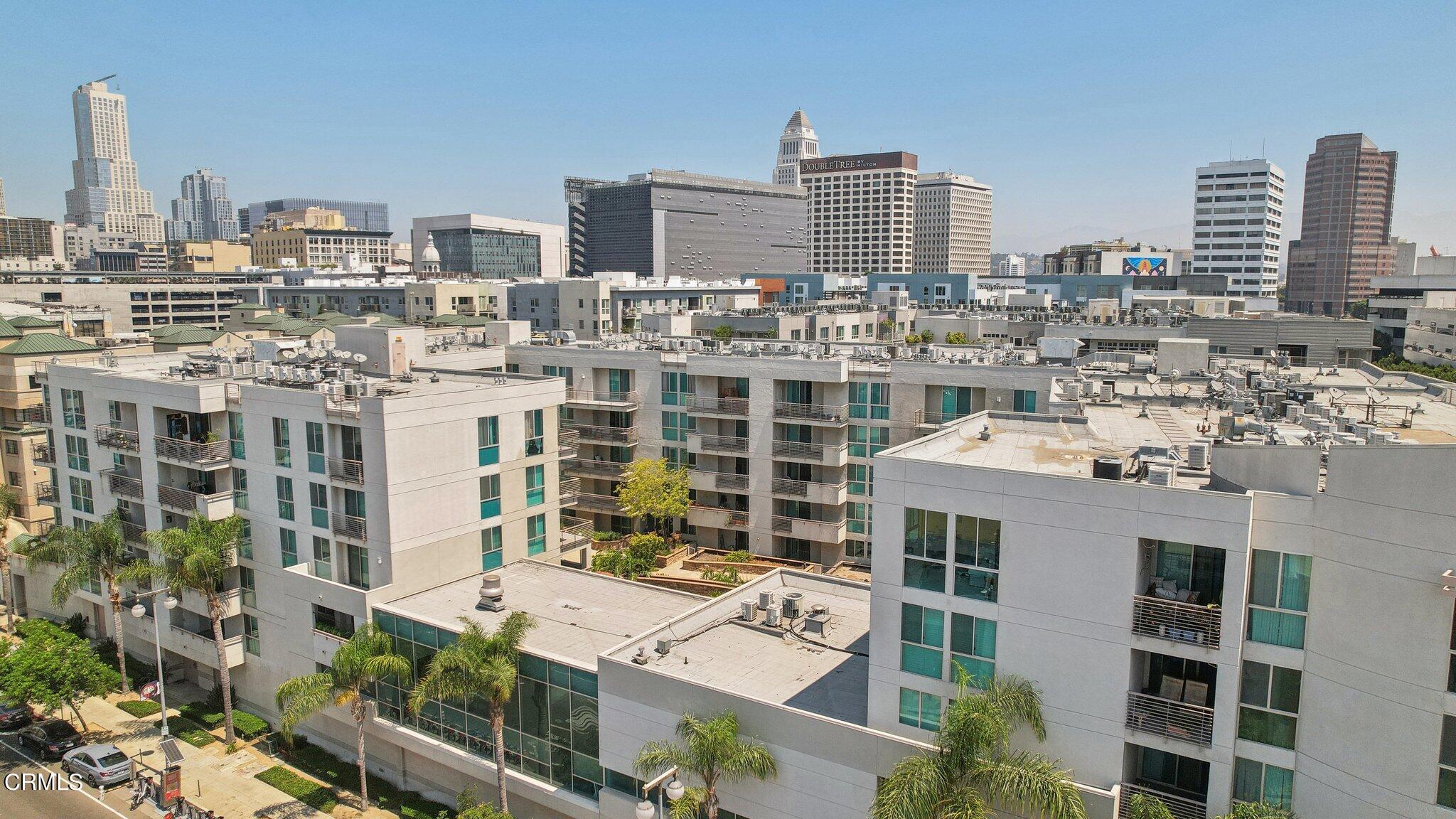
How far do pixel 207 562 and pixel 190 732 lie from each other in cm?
971

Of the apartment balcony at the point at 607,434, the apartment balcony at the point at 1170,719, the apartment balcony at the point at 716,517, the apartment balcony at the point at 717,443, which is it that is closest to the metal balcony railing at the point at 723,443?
the apartment balcony at the point at 717,443

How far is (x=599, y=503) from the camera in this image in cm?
6231

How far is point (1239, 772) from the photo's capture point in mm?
21875

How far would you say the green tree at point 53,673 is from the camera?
42531 millimetres

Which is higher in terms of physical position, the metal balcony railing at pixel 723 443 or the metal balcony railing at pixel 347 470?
the metal balcony railing at pixel 347 470

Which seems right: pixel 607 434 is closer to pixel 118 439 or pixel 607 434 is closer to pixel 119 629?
pixel 118 439

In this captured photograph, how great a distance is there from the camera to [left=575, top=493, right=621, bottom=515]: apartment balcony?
61.8 meters

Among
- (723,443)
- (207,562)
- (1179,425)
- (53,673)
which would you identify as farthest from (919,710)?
(53,673)

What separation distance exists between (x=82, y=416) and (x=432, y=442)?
26.0 meters

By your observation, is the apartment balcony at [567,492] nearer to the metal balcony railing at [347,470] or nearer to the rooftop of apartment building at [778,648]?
the metal balcony railing at [347,470]

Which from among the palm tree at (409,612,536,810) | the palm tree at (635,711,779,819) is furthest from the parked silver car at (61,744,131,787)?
the palm tree at (635,711,779,819)

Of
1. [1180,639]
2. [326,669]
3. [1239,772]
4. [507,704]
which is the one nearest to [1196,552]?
[1180,639]

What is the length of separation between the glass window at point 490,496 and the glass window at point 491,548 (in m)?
0.73

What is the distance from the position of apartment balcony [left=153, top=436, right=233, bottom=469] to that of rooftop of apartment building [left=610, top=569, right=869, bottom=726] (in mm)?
23426
